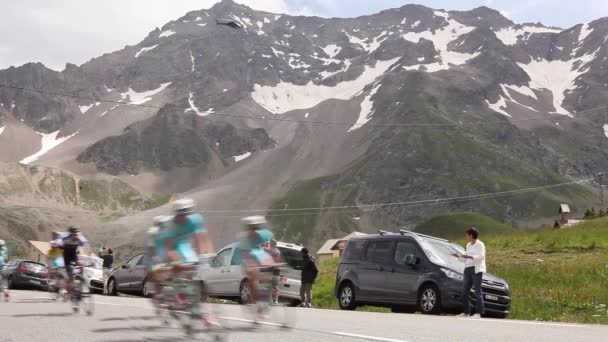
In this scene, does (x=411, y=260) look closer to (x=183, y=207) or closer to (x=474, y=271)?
(x=474, y=271)

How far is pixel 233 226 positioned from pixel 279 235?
14.6 m

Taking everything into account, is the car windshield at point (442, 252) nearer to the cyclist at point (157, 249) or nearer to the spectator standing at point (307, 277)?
the spectator standing at point (307, 277)

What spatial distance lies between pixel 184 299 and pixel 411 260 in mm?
10037

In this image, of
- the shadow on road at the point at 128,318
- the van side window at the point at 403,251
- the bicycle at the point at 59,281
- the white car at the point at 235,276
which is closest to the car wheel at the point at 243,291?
the white car at the point at 235,276

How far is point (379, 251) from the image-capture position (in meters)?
20.2

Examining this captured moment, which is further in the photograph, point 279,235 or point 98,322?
point 279,235

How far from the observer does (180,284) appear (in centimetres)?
1015

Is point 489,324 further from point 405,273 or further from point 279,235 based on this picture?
point 279,235

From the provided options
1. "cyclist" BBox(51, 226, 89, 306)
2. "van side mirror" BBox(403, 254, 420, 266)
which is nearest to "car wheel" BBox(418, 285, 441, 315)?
"van side mirror" BBox(403, 254, 420, 266)

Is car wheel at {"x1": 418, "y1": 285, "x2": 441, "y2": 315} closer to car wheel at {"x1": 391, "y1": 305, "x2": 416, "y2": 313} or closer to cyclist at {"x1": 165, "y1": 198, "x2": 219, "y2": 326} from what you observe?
car wheel at {"x1": 391, "y1": 305, "x2": 416, "y2": 313}

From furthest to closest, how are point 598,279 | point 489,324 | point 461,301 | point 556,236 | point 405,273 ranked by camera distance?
point 556,236, point 598,279, point 405,273, point 461,301, point 489,324

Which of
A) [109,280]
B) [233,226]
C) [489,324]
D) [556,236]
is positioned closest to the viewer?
[489,324]

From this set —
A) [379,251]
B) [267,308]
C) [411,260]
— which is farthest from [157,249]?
[379,251]

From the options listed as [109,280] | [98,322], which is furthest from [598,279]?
[109,280]
